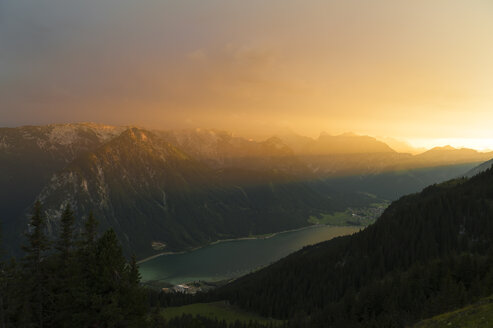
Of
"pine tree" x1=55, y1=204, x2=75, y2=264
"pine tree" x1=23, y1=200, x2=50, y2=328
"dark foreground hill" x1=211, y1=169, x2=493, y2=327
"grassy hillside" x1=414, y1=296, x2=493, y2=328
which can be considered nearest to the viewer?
"grassy hillside" x1=414, y1=296, x2=493, y2=328

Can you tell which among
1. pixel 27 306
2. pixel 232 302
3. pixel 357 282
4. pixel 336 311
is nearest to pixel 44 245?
pixel 27 306

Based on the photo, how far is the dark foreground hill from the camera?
7881cm

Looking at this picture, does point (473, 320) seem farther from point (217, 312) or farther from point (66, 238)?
point (217, 312)

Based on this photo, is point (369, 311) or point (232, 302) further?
point (232, 302)

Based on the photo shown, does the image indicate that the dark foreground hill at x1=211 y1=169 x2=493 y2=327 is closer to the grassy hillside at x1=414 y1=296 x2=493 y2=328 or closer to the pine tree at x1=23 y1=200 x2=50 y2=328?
the grassy hillside at x1=414 y1=296 x2=493 y2=328

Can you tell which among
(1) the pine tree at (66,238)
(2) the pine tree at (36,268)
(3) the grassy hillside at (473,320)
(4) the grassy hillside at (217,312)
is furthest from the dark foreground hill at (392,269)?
(2) the pine tree at (36,268)

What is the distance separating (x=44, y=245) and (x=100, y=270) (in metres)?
16.5

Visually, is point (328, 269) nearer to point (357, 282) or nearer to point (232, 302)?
point (357, 282)

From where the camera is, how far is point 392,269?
12888cm

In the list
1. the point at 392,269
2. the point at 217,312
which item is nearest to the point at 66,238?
the point at 217,312

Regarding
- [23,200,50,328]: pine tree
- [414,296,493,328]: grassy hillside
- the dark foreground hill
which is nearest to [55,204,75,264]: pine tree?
[23,200,50,328]: pine tree

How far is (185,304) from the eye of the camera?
168 m

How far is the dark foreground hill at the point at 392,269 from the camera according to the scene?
259 feet

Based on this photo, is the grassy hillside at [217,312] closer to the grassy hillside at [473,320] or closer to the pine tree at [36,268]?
the grassy hillside at [473,320]
